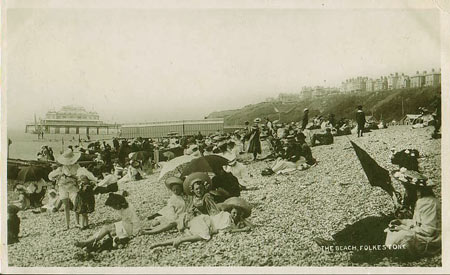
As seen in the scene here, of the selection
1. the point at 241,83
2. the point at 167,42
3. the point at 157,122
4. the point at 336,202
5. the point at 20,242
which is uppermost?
the point at 167,42

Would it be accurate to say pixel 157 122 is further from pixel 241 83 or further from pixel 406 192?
pixel 406 192

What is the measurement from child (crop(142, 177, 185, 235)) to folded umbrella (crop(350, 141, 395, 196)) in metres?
1.81

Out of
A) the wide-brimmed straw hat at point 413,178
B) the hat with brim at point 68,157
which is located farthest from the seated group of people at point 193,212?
the wide-brimmed straw hat at point 413,178

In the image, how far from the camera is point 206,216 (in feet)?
16.9

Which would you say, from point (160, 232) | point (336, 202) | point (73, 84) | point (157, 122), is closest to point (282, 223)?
point (336, 202)

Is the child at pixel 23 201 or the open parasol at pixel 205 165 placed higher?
the open parasol at pixel 205 165

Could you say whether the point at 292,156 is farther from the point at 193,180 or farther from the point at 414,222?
the point at 414,222

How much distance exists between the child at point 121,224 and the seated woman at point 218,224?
10.9 inches

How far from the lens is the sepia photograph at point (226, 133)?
16.7ft

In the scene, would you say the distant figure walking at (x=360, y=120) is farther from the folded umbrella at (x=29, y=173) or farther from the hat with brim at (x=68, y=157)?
the folded umbrella at (x=29, y=173)

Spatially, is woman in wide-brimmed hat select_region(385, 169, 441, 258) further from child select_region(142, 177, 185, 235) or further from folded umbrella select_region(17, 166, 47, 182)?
folded umbrella select_region(17, 166, 47, 182)

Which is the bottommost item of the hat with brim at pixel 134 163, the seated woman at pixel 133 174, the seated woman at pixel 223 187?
the seated woman at pixel 223 187

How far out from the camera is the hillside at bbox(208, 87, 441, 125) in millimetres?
5145

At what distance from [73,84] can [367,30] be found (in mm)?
2977
